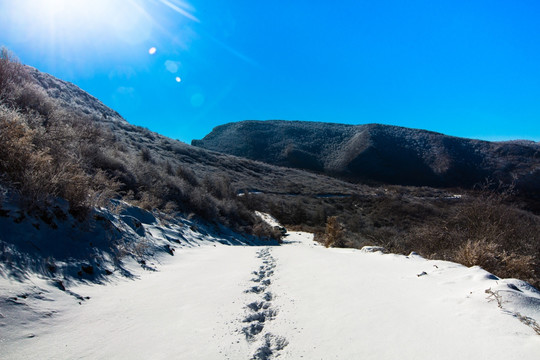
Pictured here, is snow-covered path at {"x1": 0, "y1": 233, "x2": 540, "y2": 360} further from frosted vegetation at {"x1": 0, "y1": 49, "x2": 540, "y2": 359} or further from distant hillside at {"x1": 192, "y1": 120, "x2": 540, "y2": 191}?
distant hillside at {"x1": 192, "y1": 120, "x2": 540, "y2": 191}

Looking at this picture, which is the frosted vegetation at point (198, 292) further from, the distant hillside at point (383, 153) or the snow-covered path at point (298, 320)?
the distant hillside at point (383, 153)

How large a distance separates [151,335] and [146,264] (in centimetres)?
234

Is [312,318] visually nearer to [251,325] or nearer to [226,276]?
[251,325]


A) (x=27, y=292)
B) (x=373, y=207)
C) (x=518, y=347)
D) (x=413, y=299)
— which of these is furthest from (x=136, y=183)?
(x=373, y=207)

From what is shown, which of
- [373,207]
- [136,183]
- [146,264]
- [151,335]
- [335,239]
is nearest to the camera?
[151,335]

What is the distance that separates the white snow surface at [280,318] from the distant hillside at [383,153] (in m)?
52.6

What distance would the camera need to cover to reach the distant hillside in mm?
58031

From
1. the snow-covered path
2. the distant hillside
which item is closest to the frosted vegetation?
the snow-covered path

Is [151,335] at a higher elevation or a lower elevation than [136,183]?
lower

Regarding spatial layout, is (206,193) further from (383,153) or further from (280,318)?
(383,153)

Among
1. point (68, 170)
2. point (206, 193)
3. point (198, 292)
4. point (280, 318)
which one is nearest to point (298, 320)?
point (280, 318)

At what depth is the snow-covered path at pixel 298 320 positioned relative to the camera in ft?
5.93

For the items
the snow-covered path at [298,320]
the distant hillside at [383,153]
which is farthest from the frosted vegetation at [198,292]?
the distant hillside at [383,153]

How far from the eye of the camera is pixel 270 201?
24547 mm
